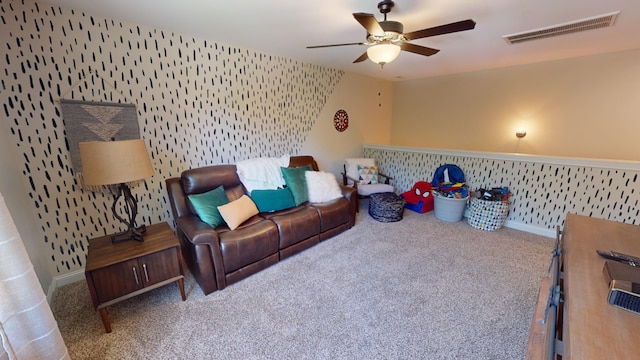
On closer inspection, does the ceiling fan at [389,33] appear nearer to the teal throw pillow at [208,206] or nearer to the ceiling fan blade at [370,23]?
the ceiling fan blade at [370,23]

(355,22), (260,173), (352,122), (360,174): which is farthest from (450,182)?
(260,173)

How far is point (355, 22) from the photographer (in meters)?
2.32

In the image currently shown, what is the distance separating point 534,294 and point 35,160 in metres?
4.42

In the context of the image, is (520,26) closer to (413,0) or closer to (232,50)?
(413,0)

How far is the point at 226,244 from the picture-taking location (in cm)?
222


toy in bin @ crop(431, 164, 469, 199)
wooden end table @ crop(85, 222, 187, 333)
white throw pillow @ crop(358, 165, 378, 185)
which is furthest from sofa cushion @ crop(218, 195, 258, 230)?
toy in bin @ crop(431, 164, 469, 199)

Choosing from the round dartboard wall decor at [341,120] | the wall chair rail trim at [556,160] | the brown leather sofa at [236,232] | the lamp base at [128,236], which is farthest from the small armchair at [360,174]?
the lamp base at [128,236]

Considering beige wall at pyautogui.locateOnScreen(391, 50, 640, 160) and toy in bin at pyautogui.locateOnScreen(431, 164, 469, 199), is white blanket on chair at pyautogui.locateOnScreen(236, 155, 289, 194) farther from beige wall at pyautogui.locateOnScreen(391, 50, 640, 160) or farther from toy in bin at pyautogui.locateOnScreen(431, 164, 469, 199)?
beige wall at pyautogui.locateOnScreen(391, 50, 640, 160)

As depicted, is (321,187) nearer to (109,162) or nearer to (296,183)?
(296,183)

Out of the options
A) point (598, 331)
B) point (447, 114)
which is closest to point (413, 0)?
point (598, 331)

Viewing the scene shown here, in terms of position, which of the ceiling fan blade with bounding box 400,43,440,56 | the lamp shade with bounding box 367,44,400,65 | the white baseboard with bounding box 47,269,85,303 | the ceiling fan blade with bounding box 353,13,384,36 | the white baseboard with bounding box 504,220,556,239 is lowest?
the white baseboard with bounding box 504,220,556,239

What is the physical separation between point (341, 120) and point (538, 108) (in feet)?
10.5

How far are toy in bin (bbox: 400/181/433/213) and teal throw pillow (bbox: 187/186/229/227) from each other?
3060 millimetres

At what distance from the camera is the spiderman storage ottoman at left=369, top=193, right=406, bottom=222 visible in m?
3.70
